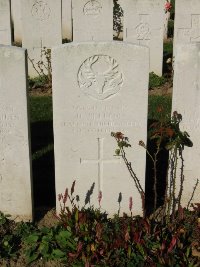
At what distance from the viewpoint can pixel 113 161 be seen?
190 inches

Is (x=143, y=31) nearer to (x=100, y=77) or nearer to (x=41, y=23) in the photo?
(x=41, y=23)

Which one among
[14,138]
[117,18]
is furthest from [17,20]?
[14,138]

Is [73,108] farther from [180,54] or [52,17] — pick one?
[52,17]

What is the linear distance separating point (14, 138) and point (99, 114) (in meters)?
0.80

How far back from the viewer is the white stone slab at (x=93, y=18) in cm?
934

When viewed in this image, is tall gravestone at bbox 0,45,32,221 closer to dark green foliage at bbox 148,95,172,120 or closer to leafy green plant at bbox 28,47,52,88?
dark green foliage at bbox 148,95,172,120

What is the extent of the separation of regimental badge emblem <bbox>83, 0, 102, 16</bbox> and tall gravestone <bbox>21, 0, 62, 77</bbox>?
1.80 ft

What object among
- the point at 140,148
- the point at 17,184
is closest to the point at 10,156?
the point at 17,184

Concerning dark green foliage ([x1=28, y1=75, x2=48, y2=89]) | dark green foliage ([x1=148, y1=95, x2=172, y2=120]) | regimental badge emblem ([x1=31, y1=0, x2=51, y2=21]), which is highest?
regimental badge emblem ([x1=31, y1=0, x2=51, y2=21])

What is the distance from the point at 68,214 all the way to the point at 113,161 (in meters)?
0.66

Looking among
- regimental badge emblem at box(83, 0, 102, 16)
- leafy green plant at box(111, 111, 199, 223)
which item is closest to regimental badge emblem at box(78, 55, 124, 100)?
leafy green plant at box(111, 111, 199, 223)

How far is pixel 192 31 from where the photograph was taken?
9.56m

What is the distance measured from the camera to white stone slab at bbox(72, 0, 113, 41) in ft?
30.6

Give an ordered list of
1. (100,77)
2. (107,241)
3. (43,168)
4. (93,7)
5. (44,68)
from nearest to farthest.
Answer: (107,241) < (100,77) < (43,168) < (93,7) < (44,68)
